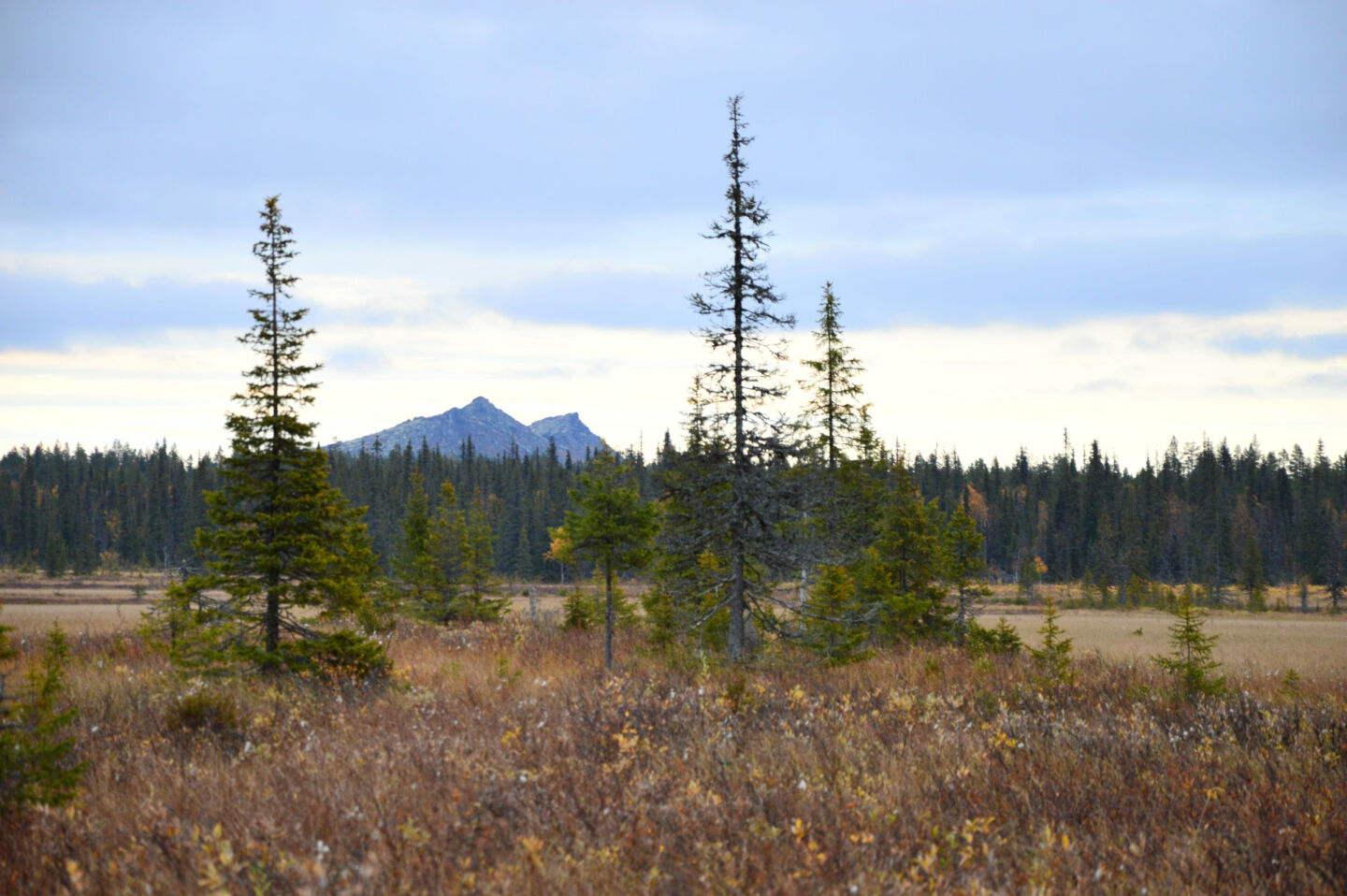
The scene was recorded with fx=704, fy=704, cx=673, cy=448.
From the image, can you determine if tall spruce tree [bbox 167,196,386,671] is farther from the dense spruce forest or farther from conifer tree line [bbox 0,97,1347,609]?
the dense spruce forest

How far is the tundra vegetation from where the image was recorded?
438cm

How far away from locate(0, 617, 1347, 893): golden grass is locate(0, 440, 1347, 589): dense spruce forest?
6800 centimetres

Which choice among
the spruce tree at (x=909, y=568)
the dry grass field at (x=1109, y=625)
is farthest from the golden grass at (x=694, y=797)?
the dry grass field at (x=1109, y=625)

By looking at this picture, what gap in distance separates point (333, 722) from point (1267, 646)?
35630 millimetres

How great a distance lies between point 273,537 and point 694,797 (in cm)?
892

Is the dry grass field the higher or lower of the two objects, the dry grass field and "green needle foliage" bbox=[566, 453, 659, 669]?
the lower

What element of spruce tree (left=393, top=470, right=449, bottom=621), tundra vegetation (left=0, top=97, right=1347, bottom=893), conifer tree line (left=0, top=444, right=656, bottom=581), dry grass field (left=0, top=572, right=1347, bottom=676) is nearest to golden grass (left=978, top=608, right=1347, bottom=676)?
dry grass field (left=0, top=572, right=1347, bottom=676)

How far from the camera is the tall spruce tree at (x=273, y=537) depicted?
10.9 m

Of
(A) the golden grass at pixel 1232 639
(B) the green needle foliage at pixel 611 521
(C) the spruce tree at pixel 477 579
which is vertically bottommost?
(A) the golden grass at pixel 1232 639

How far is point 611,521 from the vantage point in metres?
16.7

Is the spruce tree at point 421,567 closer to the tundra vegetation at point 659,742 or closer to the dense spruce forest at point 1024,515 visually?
the tundra vegetation at point 659,742

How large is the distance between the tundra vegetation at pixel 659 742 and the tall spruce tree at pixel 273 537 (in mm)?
55

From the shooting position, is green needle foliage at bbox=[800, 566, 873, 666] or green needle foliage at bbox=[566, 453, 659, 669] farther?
green needle foliage at bbox=[566, 453, 659, 669]

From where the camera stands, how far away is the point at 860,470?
1070 inches
